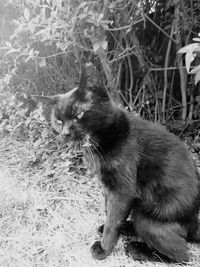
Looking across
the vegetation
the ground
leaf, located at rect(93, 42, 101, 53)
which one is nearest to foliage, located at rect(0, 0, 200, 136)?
the vegetation

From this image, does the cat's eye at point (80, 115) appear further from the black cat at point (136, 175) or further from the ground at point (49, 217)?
the ground at point (49, 217)

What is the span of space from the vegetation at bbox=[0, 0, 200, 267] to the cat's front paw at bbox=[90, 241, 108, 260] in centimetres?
4

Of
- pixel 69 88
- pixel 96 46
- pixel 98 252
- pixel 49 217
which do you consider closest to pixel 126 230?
pixel 98 252

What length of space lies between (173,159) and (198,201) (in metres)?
0.30

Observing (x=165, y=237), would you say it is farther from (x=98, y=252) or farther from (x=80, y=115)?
(x=80, y=115)

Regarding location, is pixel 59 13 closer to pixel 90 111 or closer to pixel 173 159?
pixel 90 111

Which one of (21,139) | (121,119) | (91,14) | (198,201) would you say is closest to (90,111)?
(121,119)

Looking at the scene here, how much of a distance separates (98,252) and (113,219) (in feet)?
0.91

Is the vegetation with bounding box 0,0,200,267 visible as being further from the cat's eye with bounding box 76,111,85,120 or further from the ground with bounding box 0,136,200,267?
the cat's eye with bounding box 76,111,85,120

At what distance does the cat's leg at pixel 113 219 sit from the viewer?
5.89 feet

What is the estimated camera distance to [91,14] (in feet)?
6.73

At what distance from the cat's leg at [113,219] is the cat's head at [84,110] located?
425mm

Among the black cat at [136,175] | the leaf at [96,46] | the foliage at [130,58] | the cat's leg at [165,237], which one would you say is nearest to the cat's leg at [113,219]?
the black cat at [136,175]

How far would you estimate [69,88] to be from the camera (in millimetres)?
3082
